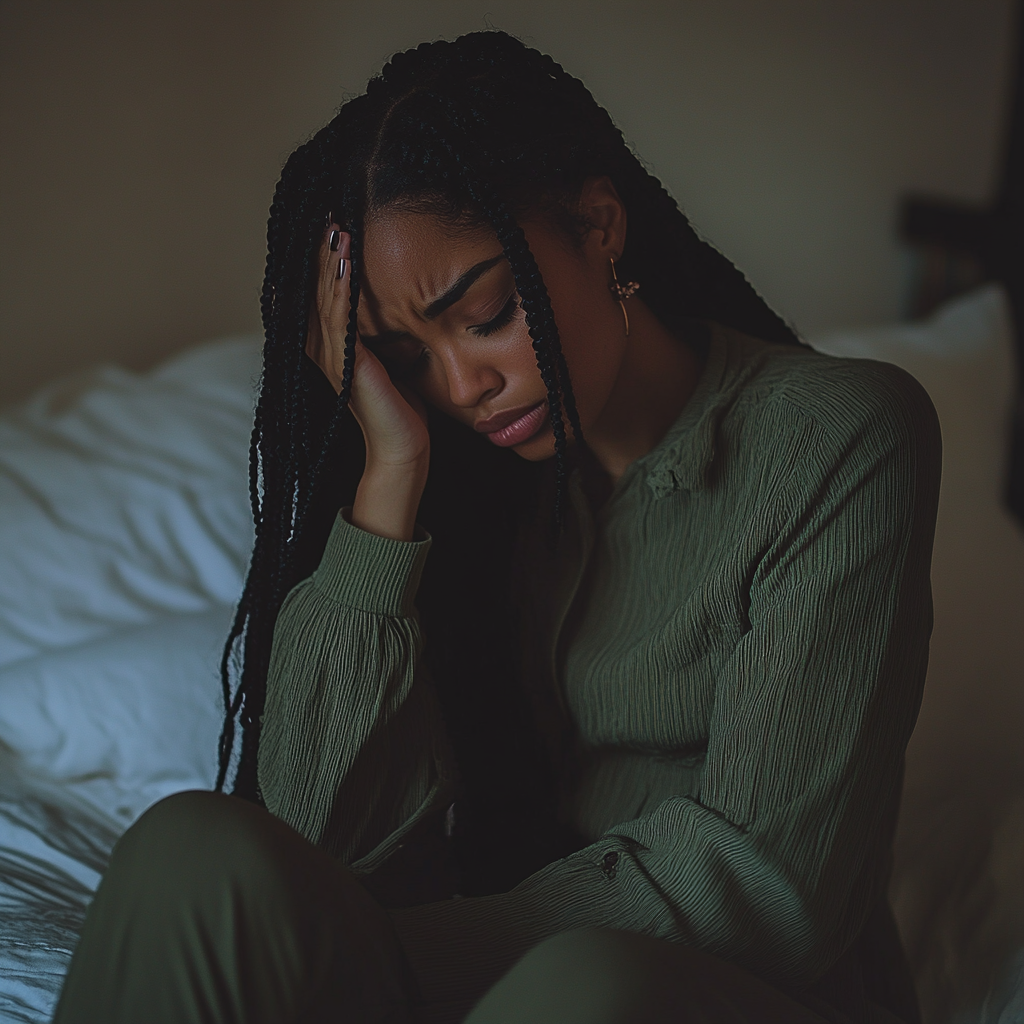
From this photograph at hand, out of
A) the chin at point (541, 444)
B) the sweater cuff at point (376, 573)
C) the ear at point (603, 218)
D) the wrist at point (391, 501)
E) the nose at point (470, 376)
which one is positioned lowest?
the sweater cuff at point (376, 573)

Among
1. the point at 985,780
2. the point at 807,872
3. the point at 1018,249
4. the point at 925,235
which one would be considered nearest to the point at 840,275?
the point at 925,235

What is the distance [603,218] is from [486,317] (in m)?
0.15

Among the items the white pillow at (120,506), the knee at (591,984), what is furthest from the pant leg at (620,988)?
the white pillow at (120,506)

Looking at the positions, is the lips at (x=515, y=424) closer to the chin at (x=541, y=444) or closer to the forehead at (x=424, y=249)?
the chin at (x=541, y=444)

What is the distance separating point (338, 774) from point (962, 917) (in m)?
0.58

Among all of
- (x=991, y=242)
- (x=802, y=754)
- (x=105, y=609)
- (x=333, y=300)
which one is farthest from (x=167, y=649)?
(x=991, y=242)

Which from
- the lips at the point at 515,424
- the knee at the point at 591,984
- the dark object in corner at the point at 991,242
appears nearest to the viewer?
the knee at the point at 591,984

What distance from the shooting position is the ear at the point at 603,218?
0.81m

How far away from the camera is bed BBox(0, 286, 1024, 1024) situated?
3.01 ft

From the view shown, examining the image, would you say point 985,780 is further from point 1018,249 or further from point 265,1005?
point 1018,249

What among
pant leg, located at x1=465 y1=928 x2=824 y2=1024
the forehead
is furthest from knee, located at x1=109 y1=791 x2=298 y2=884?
the forehead

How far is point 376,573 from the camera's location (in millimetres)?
831

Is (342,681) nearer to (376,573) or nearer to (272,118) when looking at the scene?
(376,573)

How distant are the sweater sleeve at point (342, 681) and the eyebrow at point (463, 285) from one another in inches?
7.9
